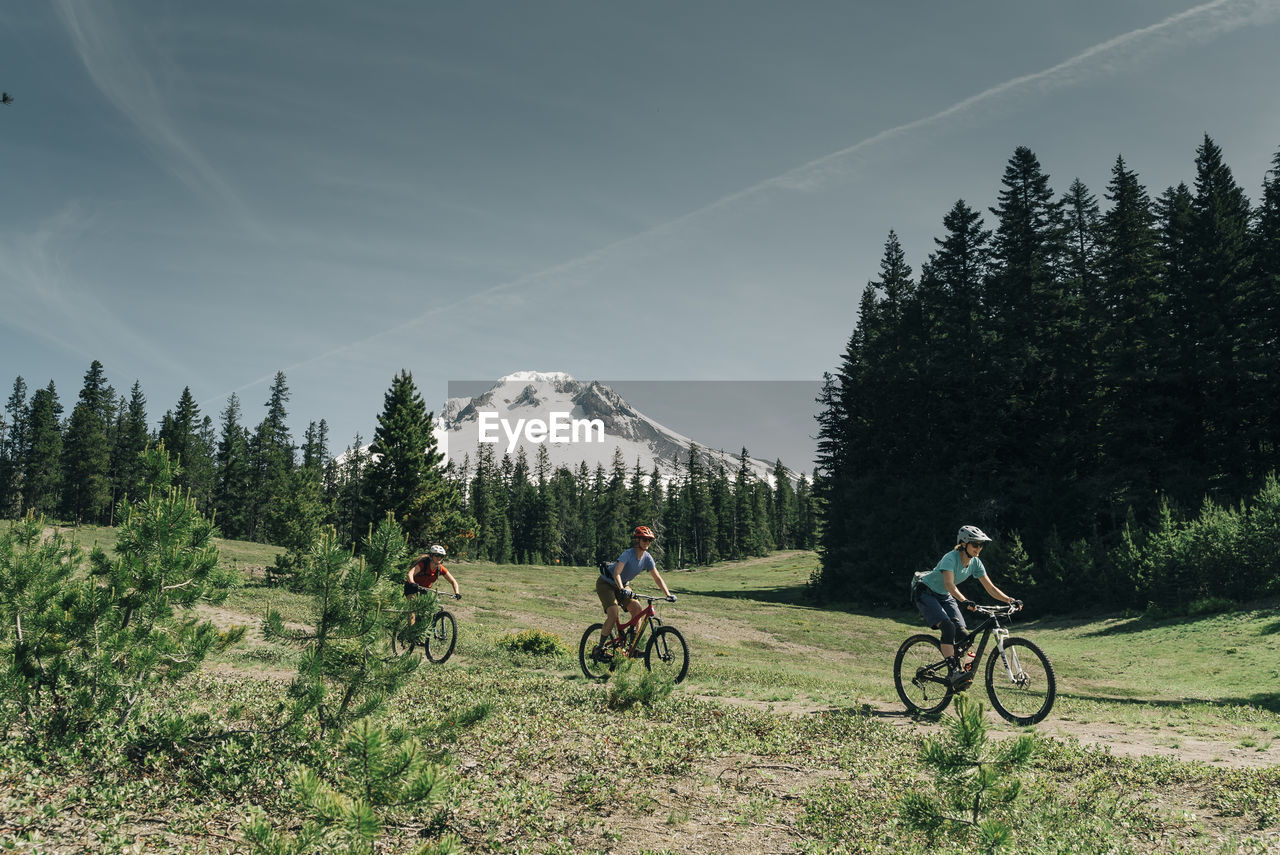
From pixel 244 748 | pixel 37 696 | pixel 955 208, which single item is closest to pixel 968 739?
pixel 244 748

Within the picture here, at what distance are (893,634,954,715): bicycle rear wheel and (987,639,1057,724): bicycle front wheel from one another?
0.62 metres

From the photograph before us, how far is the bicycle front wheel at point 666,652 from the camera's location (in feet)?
39.0

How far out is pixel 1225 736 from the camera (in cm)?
958

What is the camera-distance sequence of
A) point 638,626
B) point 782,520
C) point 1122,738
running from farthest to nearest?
point 782,520 < point 638,626 < point 1122,738

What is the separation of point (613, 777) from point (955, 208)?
5294 centimetres

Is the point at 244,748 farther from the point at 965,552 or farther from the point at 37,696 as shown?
the point at 965,552

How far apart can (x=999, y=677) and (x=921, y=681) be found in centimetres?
106

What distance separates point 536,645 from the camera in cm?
1767

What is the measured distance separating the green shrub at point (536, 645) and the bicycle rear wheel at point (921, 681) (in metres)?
9.03

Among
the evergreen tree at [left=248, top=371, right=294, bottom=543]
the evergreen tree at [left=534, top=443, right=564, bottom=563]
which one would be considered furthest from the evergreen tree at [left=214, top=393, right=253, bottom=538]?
the evergreen tree at [left=534, top=443, right=564, bottom=563]

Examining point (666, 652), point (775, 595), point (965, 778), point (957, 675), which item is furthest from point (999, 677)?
point (775, 595)

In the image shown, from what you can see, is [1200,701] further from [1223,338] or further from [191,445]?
[191,445]

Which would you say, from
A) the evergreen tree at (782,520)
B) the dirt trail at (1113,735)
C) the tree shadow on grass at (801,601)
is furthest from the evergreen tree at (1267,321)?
the evergreen tree at (782,520)

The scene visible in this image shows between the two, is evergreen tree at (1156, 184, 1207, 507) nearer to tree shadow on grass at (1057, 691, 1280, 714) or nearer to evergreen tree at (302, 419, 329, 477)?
tree shadow on grass at (1057, 691, 1280, 714)
